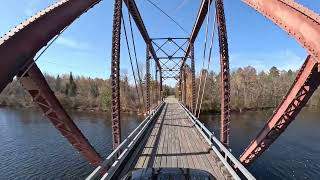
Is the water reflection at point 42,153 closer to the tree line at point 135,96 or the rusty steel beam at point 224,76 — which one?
the rusty steel beam at point 224,76

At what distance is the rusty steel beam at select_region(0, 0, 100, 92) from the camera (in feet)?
17.3

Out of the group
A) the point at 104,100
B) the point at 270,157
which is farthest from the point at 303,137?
the point at 104,100

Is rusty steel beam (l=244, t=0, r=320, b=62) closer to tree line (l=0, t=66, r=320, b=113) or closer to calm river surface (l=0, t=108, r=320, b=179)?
calm river surface (l=0, t=108, r=320, b=179)

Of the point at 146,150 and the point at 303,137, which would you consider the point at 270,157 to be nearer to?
the point at 303,137

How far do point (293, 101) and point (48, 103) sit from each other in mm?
5817

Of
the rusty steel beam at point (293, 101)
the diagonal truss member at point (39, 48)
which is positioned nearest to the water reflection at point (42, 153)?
the diagonal truss member at point (39, 48)

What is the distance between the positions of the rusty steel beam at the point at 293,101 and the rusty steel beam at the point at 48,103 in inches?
199

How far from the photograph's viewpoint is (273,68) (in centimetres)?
18150

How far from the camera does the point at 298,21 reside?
615 centimetres

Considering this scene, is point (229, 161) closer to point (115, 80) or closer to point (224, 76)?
point (224, 76)

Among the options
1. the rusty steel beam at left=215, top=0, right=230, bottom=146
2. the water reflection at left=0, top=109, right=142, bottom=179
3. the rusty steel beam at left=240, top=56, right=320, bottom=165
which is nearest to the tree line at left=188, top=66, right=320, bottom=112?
the water reflection at left=0, top=109, right=142, bottom=179

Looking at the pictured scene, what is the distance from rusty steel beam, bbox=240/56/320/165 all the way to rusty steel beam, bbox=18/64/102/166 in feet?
16.6

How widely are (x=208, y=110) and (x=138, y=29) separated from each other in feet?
207

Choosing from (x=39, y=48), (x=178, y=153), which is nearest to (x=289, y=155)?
(x=178, y=153)
